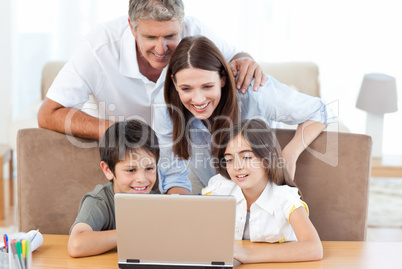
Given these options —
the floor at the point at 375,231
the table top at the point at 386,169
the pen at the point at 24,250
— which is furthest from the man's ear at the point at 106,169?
the table top at the point at 386,169

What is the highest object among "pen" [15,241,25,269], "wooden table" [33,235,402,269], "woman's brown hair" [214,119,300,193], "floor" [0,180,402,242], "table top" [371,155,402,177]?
"woman's brown hair" [214,119,300,193]

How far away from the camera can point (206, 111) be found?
198cm

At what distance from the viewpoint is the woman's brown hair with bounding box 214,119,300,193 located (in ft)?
5.70

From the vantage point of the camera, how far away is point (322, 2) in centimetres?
395

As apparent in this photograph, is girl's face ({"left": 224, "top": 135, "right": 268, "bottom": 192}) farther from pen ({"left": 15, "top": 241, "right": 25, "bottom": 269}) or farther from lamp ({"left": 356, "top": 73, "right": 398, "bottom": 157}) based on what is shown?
lamp ({"left": 356, "top": 73, "right": 398, "bottom": 157})

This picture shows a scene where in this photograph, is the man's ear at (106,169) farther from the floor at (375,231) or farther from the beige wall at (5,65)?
the beige wall at (5,65)

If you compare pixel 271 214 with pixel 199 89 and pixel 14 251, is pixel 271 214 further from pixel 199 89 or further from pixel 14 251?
pixel 14 251

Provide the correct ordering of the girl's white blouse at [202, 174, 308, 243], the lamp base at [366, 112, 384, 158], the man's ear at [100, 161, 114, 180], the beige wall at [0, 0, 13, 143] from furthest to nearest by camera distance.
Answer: the beige wall at [0, 0, 13, 143] → the lamp base at [366, 112, 384, 158] → the man's ear at [100, 161, 114, 180] → the girl's white blouse at [202, 174, 308, 243]

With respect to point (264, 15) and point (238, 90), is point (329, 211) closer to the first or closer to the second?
point (238, 90)

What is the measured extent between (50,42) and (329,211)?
9.11 feet

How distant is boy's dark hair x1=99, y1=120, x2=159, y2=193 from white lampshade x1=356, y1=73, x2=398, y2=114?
6.39 feet

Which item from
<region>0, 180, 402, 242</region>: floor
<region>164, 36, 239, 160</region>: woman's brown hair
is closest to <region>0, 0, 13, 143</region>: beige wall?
<region>0, 180, 402, 242</region>: floor

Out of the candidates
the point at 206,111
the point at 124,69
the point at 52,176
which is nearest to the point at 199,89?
the point at 206,111

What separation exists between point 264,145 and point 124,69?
0.82 metres
